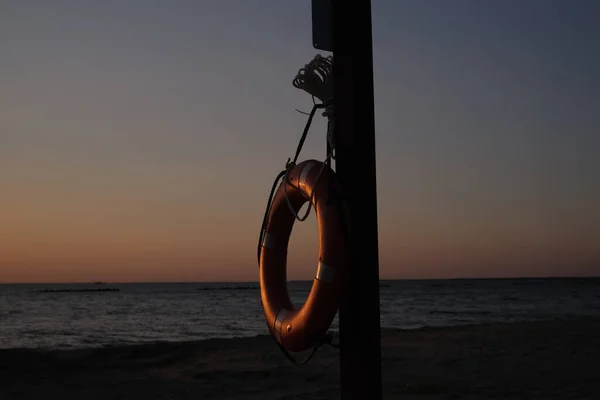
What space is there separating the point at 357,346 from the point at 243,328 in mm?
18617

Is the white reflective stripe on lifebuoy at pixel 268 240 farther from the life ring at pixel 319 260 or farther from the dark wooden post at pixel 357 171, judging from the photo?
the dark wooden post at pixel 357 171

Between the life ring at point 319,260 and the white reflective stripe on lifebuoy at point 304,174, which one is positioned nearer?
the life ring at point 319,260

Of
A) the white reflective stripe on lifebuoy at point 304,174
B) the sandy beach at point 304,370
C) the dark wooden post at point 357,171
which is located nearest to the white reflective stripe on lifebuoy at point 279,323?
the dark wooden post at point 357,171

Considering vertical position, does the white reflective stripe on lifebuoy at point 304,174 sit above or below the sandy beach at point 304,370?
above

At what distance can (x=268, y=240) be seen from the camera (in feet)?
12.1

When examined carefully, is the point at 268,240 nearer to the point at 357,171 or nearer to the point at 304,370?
the point at 357,171

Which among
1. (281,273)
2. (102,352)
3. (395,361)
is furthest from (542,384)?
(102,352)

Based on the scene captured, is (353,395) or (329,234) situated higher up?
(329,234)

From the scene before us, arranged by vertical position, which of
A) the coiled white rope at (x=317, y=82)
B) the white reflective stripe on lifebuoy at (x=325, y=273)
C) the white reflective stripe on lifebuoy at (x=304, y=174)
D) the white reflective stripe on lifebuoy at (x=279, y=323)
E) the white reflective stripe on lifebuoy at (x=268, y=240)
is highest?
the coiled white rope at (x=317, y=82)

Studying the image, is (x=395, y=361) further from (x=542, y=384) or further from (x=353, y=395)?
(x=353, y=395)

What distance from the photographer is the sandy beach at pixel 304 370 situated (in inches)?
245

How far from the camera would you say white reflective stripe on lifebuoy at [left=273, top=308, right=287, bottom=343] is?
3.29m

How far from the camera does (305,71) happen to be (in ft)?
10.3

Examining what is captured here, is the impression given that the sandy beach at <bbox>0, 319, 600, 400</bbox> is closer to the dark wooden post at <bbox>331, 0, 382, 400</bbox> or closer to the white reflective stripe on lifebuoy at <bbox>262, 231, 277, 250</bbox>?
the white reflective stripe on lifebuoy at <bbox>262, 231, 277, 250</bbox>
